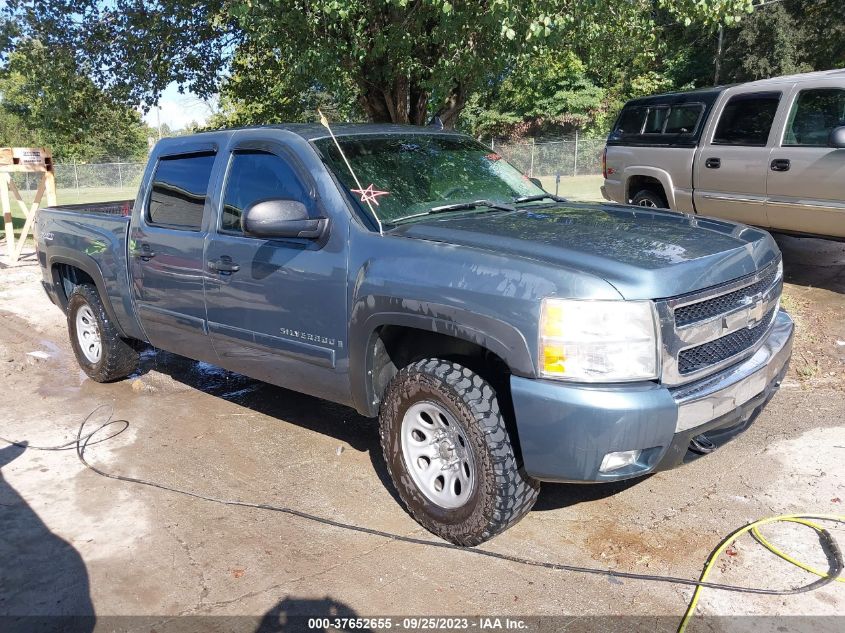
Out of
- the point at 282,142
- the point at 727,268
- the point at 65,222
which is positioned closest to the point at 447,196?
the point at 282,142

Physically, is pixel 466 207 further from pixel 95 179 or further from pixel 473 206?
pixel 95 179

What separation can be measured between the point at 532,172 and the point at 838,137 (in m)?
20.8

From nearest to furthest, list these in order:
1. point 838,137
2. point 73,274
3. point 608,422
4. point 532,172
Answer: point 608,422, point 73,274, point 838,137, point 532,172

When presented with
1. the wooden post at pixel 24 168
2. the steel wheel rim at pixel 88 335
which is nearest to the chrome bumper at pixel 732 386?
the steel wheel rim at pixel 88 335

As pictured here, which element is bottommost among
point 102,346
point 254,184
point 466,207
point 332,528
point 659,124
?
point 332,528

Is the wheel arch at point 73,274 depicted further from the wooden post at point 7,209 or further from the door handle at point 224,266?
the wooden post at point 7,209

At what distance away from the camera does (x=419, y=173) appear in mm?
4047

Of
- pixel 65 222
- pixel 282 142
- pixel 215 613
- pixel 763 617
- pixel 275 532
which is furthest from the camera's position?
pixel 65 222

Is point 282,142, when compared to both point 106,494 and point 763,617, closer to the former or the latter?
point 106,494

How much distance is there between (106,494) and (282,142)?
86.1 inches

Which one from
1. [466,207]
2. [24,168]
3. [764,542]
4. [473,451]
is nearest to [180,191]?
[466,207]

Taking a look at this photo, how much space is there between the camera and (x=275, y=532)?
357cm

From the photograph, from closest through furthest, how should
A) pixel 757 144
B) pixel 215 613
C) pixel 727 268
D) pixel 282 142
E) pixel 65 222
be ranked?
pixel 215 613, pixel 727 268, pixel 282 142, pixel 65 222, pixel 757 144

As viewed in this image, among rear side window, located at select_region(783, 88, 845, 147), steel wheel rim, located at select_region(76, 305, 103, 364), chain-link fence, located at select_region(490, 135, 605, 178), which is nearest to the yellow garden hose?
steel wheel rim, located at select_region(76, 305, 103, 364)
